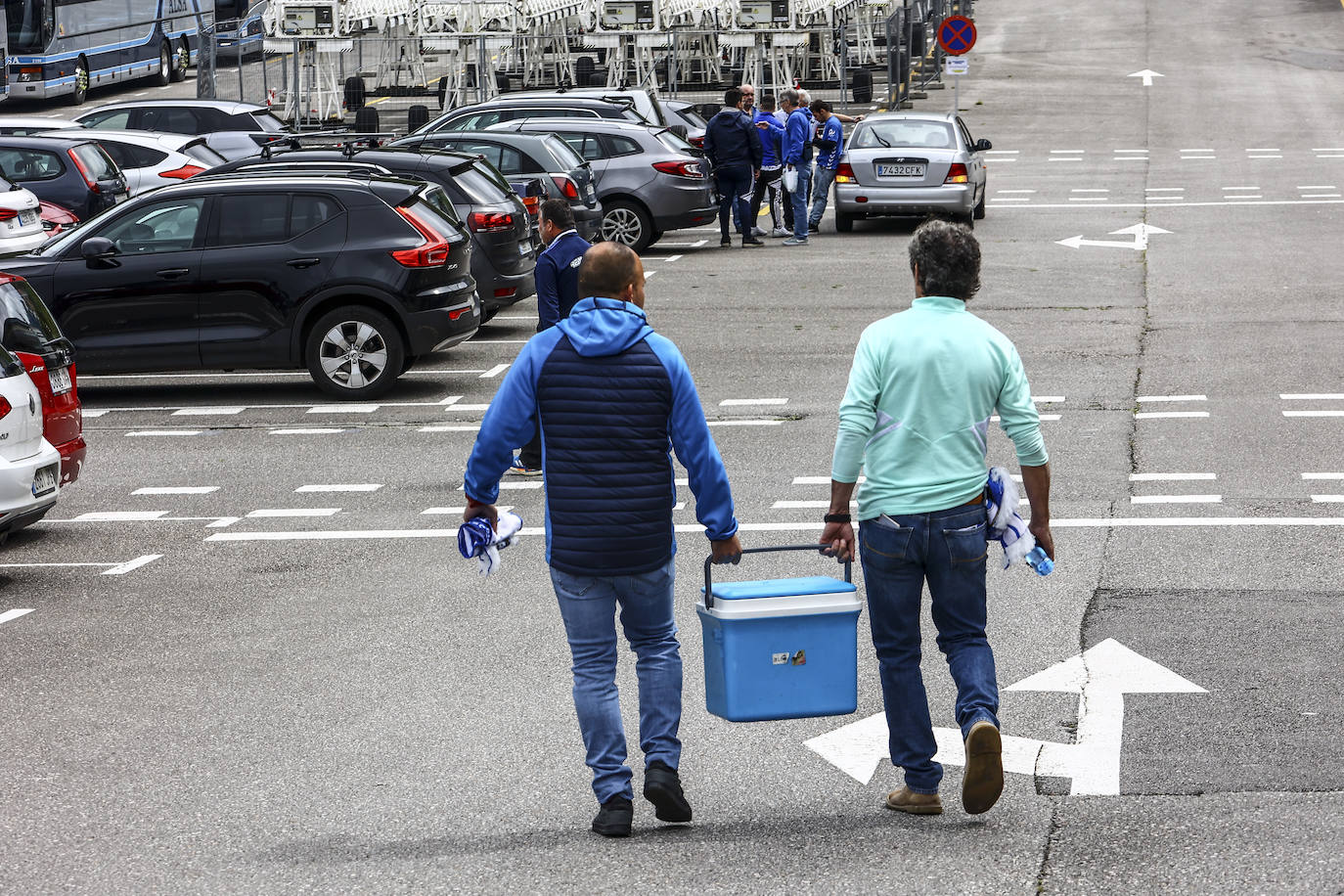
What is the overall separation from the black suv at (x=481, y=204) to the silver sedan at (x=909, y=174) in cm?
773

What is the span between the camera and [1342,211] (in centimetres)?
2455

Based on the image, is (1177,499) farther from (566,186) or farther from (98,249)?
(566,186)

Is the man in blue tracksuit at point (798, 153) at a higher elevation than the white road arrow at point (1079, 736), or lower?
higher

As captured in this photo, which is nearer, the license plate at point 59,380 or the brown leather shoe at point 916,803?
the brown leather shoe at point 916,803

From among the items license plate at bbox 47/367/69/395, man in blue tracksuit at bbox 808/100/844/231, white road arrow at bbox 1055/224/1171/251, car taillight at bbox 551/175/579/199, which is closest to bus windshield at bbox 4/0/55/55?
man in blue tracksuit at bbox 808/100/844/231

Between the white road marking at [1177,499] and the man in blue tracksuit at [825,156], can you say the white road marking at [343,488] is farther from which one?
the man in blue tracksuit at [825,156]

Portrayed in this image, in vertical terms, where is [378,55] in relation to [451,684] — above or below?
above

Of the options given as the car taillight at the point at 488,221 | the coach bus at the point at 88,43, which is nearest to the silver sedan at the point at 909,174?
the car taillight at the point at 488,221

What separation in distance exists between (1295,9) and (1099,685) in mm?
57092

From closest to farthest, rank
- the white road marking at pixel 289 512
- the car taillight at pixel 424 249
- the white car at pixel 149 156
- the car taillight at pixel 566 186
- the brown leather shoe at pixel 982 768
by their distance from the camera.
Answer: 1. the brown leather shoe at pixel 982 768
2. the white road marking at pixel 289 512
3. the car taillight at pixel 424 249
4. the car taillight at pixel 566 186
5. the white car at pixel 149 156

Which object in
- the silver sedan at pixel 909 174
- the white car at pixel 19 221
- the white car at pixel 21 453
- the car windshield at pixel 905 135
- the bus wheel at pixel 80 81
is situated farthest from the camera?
the bus wheel at pixel 80 81

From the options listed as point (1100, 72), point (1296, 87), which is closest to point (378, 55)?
point (1100, 72)

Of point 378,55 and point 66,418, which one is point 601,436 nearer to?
point 66,418

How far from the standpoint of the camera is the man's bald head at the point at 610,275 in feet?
17.4
